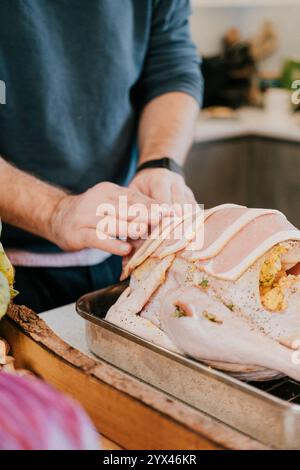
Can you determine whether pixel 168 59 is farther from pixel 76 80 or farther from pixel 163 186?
pixel 163 186

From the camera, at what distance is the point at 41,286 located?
4.83 feet

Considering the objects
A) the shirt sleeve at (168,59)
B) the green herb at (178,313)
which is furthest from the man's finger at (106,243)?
the shirt sleeve at (168,59)

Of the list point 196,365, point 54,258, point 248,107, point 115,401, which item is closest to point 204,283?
point 196,365

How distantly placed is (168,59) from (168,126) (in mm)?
200

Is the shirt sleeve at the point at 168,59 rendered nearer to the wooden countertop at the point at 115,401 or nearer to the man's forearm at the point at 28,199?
the man's forearm at the point at 28,199

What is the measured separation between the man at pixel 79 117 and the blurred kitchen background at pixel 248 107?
51.7 inches

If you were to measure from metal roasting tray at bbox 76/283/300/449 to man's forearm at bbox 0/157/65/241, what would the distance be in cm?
26

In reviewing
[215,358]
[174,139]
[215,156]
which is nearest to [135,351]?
[215,358]

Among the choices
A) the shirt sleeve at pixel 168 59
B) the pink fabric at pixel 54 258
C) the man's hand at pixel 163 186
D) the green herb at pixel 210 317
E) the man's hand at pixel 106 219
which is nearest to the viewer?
the green herb at pixel 210 317

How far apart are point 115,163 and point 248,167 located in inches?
76.8

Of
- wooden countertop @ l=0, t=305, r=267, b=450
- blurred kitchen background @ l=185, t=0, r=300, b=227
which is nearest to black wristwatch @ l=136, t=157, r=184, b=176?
wooden countertop @ l=0, t=305, r=267, b=450

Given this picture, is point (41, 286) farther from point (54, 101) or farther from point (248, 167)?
point (248, 167)

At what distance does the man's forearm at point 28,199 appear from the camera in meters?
1.19

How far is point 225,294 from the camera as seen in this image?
0.87 meters
